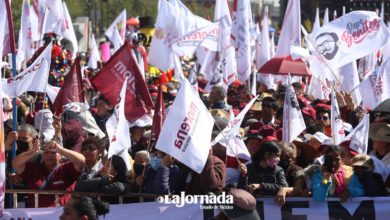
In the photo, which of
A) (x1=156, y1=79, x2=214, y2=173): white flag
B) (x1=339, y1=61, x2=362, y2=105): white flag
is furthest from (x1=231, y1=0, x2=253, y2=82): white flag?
(x1=156, y1=79, x2=214, y2=173): white flag

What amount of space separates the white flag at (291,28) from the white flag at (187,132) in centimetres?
564

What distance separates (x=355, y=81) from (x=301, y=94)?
41.5 inches

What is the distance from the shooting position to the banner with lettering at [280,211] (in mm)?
8883

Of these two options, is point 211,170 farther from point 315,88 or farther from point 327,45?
point 315,88

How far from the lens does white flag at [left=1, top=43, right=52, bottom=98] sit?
33.9ft

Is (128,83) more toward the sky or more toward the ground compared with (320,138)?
more toward the sky

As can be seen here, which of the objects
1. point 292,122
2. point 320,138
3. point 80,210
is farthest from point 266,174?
point 292,122

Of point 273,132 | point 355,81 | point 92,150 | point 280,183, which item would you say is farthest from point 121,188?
point 355,81

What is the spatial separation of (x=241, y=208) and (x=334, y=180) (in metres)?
1.02

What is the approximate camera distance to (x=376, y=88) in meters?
12.9

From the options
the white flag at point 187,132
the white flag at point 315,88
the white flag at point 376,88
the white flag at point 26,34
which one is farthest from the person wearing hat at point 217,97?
the white flag at point 187,132

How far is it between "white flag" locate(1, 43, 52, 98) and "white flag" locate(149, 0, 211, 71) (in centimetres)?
657

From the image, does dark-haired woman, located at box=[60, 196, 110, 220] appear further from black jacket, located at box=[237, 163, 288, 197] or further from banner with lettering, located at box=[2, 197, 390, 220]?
black jacket, located at box=[237, 163, 288, 197]

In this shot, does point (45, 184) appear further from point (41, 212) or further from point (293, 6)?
point (293, 6)
